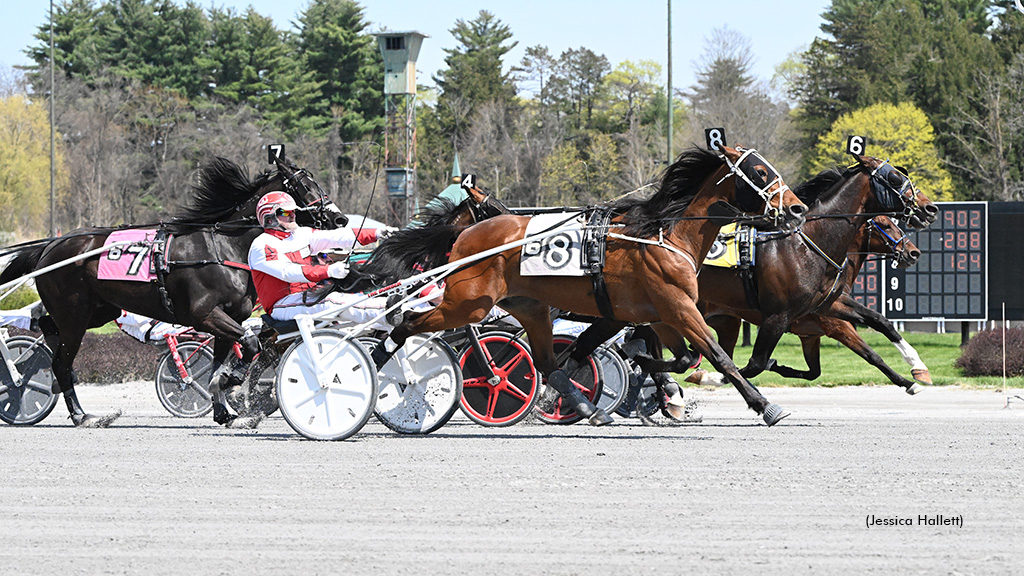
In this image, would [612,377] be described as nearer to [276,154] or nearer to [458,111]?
[276,154]

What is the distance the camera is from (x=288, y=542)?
17.9 ft

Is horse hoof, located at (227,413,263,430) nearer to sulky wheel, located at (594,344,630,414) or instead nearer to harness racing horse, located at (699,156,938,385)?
sulky wheel, located at (594,344,630,414)

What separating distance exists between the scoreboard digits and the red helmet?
31.9 feet

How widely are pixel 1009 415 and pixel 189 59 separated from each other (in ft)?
169

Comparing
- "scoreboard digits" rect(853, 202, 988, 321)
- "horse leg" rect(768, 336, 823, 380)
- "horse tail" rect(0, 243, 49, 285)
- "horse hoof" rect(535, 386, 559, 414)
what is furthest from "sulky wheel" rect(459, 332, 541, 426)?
"scoreboard digits" rect(853, 202, 988, 321)

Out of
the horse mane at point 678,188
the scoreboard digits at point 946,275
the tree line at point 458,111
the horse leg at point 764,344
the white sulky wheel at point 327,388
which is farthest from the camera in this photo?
the tree line at point 458,111

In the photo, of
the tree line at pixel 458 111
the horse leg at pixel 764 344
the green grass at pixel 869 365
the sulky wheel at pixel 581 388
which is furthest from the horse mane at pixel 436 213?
the tree line at pixel 458 111

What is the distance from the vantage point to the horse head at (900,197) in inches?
423

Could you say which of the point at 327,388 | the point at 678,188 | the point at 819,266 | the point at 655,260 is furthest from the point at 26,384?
the point at 819,266

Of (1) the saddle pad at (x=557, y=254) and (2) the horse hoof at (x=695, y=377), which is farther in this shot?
(2) the horse hoof at (x=695, y=377)

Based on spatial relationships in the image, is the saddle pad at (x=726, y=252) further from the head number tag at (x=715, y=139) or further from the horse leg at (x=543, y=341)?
the horse leg at (x=543, y=341)

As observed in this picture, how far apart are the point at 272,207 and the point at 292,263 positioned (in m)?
0.68

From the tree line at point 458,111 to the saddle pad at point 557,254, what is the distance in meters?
35.8

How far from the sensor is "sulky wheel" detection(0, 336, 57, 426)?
421 inches
